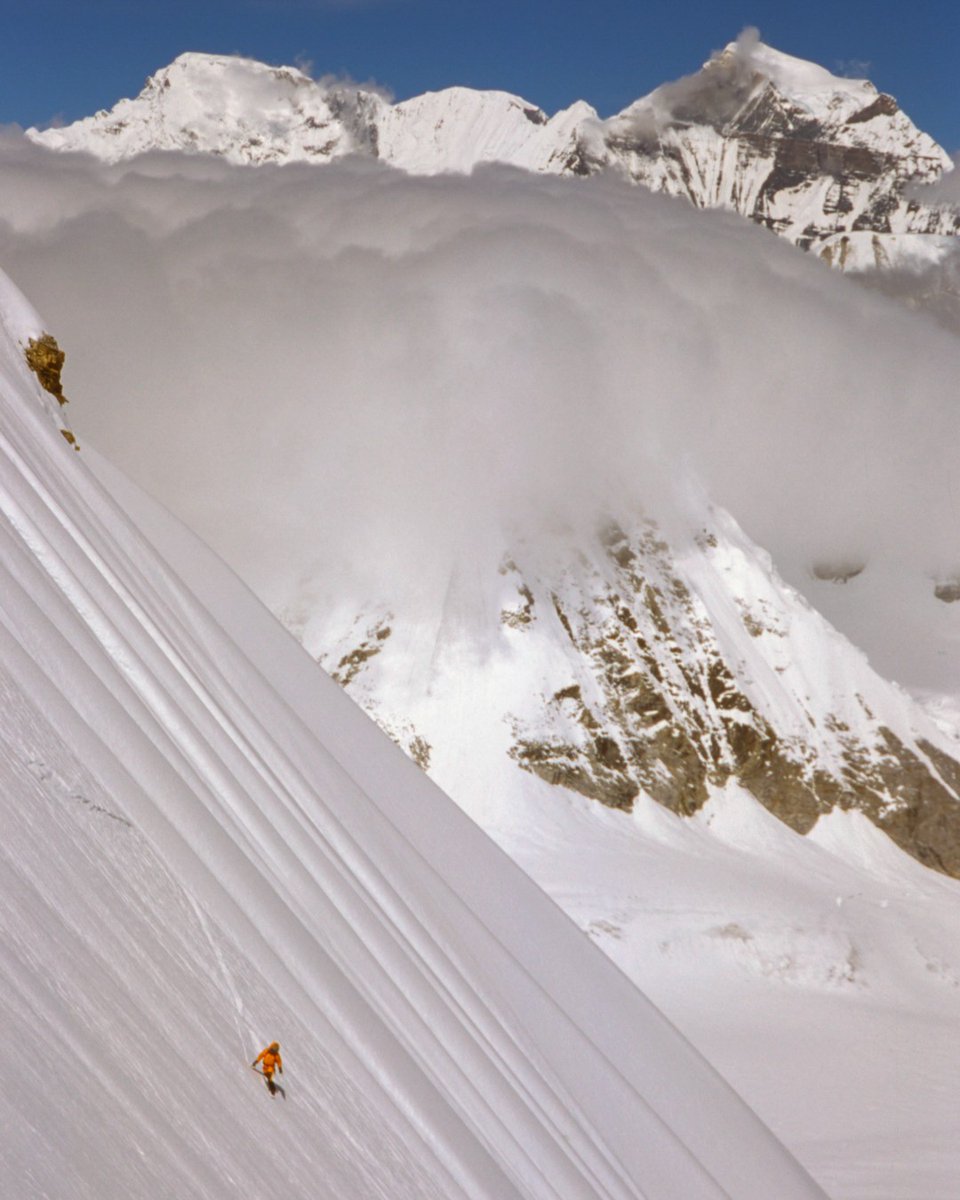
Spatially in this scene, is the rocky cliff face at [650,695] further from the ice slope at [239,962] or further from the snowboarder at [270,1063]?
the snowboarder at [270,1063]

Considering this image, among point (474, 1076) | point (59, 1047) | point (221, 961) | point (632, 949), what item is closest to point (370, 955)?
point (474, 1076)

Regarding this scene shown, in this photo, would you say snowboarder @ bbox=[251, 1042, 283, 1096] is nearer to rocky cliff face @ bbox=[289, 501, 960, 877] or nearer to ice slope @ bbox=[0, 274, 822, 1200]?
ice slope @ bbox=[0, 274, 822, 1200]

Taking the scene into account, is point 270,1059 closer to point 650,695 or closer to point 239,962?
point 239,962

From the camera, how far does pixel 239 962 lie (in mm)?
7539

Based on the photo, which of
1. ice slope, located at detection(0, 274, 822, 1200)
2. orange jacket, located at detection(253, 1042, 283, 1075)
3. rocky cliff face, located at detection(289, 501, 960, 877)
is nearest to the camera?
ice slope, located at detection(0, 274, 822, 1200)

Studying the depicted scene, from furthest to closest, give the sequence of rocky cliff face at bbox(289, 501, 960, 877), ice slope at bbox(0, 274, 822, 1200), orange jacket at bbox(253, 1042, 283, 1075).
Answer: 1. rocky cliff face at bbox(289, 501, 960, 877)
2. orange jacket at bbox(253, 1042, 283, 1075)
3. ice slope at bbox(0, 274, 822, 1200)

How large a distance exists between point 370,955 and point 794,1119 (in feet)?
155

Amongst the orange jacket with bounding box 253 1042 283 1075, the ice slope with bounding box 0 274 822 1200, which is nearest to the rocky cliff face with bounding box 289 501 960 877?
the ice slope with bounding box 0 274 822 1200

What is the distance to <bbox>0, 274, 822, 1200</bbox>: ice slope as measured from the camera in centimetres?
584

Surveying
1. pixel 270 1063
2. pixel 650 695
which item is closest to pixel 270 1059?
pixel 270 1063

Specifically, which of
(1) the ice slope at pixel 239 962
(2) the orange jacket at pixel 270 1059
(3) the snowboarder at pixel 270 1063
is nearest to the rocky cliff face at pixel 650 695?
(1) the ice slope at pixel 239 962

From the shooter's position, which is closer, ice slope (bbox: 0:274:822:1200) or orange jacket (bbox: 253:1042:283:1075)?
ice slope (bbox: 0:274:822:1200)

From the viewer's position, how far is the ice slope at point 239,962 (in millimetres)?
5844

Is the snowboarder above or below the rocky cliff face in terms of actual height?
below
